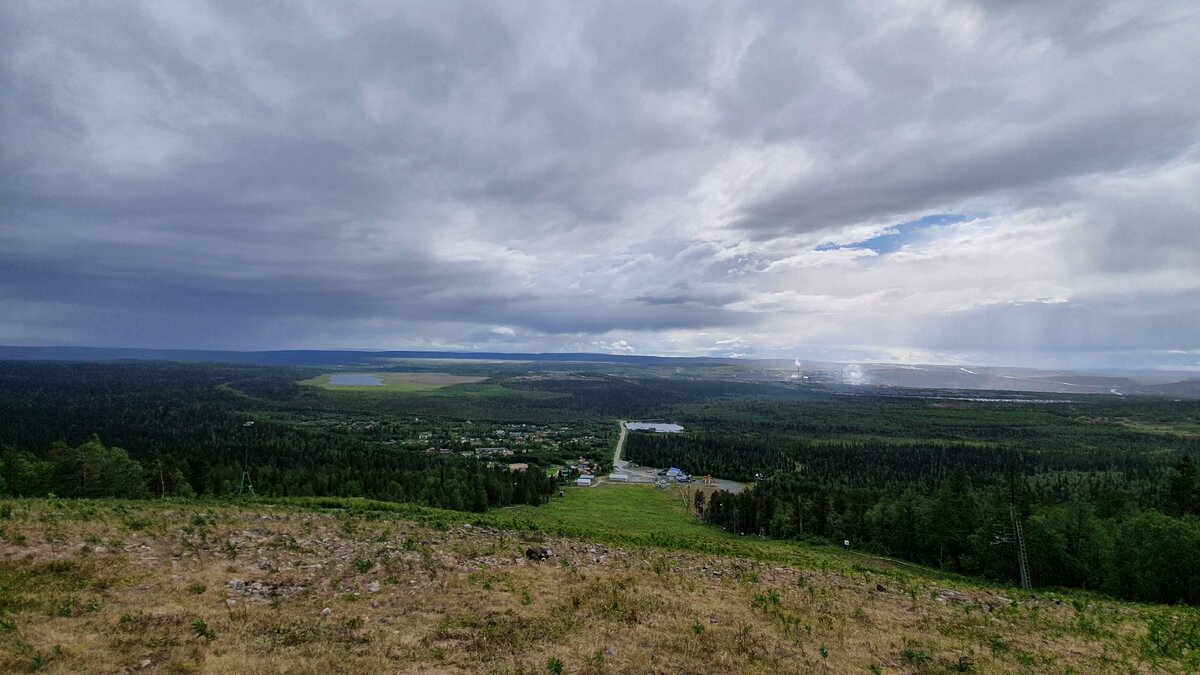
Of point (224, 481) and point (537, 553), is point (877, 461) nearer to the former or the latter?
point (537, 553)

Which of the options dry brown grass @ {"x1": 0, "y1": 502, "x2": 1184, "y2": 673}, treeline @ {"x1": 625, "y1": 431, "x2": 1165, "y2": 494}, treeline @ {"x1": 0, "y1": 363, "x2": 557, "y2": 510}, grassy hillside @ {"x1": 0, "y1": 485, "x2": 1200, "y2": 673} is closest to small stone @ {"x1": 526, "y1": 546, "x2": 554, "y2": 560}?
grassy hillside @ {"x1": 0, "y1": 485, "x2": 1200, "y2": 673}

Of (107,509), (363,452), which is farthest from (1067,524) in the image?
(363,452)

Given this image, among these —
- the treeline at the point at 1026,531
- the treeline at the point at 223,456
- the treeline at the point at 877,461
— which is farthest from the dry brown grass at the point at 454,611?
the treeline at the point at 877,461

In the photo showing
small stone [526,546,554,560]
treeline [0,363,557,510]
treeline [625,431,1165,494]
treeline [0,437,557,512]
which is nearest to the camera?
small stone [526,546,554,560]

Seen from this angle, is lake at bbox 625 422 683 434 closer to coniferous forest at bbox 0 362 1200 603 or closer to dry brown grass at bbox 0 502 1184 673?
coniferous forest at bbox 0 362 1200 603

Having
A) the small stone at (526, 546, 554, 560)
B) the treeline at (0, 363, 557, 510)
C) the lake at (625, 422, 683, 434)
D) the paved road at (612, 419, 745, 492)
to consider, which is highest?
the small stone at (526, 546, 554, 560)

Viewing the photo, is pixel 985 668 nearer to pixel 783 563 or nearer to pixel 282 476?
pixel 783 563
